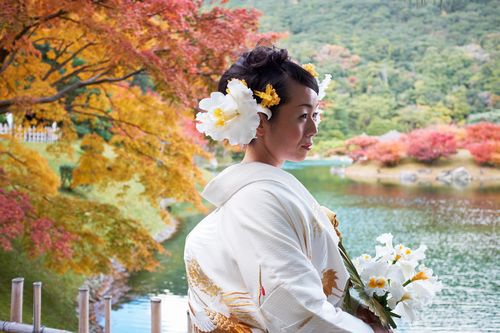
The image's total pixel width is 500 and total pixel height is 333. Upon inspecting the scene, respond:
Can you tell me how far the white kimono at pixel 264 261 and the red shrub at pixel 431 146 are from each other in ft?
29.4

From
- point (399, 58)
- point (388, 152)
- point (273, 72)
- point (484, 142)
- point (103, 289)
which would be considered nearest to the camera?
point (273, 72)

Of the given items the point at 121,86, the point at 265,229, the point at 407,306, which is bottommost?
the point at 407,306

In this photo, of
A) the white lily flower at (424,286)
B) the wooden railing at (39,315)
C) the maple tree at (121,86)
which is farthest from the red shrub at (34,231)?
the white lily flower at (424,286)

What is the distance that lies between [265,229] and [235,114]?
19 centimetres

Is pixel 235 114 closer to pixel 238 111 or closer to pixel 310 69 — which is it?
pixel 238 111

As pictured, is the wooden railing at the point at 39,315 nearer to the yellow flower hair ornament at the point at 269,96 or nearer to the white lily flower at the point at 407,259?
the white lily flower at the point at 407,259

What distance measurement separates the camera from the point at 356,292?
100 centimetres

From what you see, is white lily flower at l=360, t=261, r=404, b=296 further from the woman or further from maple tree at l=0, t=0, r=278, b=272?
maple tree at l=0, t=0, r=278, b=272

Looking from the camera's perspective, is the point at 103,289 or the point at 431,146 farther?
the point at 431,146

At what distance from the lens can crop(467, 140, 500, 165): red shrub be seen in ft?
30.2

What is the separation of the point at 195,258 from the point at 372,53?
34.5ft

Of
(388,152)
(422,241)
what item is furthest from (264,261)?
(388,152)

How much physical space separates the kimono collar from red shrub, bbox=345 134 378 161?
9.34 metres

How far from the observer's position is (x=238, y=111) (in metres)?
0.95
